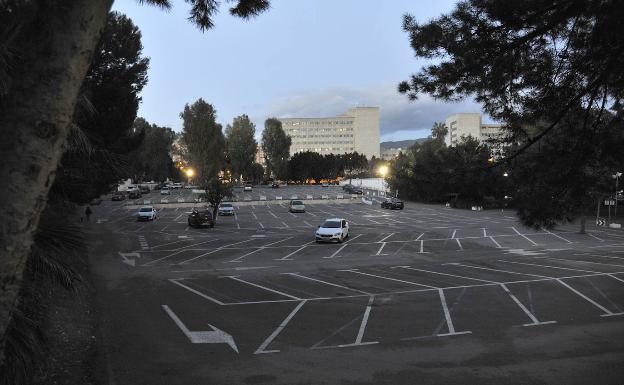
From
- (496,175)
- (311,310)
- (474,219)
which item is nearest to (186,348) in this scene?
(311,310)

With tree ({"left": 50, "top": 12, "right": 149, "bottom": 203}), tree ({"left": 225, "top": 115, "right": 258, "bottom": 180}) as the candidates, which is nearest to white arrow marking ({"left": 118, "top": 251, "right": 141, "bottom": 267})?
tree ({"left": 50, "top": 12, "right": 149, "bottom": 203})

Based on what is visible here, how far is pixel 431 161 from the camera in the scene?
194 feet

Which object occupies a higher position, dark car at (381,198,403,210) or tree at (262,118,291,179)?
tree at (262,118,291,179)

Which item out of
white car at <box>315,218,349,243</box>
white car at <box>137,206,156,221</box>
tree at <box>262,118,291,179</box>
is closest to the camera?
white car at <box>315,218,349,243</box>

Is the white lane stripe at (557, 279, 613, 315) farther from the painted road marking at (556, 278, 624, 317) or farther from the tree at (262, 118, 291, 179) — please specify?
the tree at (262, 118, 291, 179)

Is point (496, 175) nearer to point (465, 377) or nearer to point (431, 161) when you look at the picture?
point (465, 377)

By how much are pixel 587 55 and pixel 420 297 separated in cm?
797

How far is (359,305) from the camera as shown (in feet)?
42.1

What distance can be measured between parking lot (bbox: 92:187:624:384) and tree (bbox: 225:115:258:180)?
270ft

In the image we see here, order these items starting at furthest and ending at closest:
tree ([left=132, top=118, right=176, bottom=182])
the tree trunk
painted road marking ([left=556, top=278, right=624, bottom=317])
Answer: tree ([left=132, top=118, right=176, bottom=182])
painted road marking ([left=556, top=278, right=624, bottom=317])
the tree trunk

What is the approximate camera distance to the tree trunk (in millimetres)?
2373

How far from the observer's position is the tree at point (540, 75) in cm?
789

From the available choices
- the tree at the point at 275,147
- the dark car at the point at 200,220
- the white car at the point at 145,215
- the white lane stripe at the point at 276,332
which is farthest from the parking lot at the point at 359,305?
the tree at the point at 275,147

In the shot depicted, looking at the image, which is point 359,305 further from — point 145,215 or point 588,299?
point 145,215
